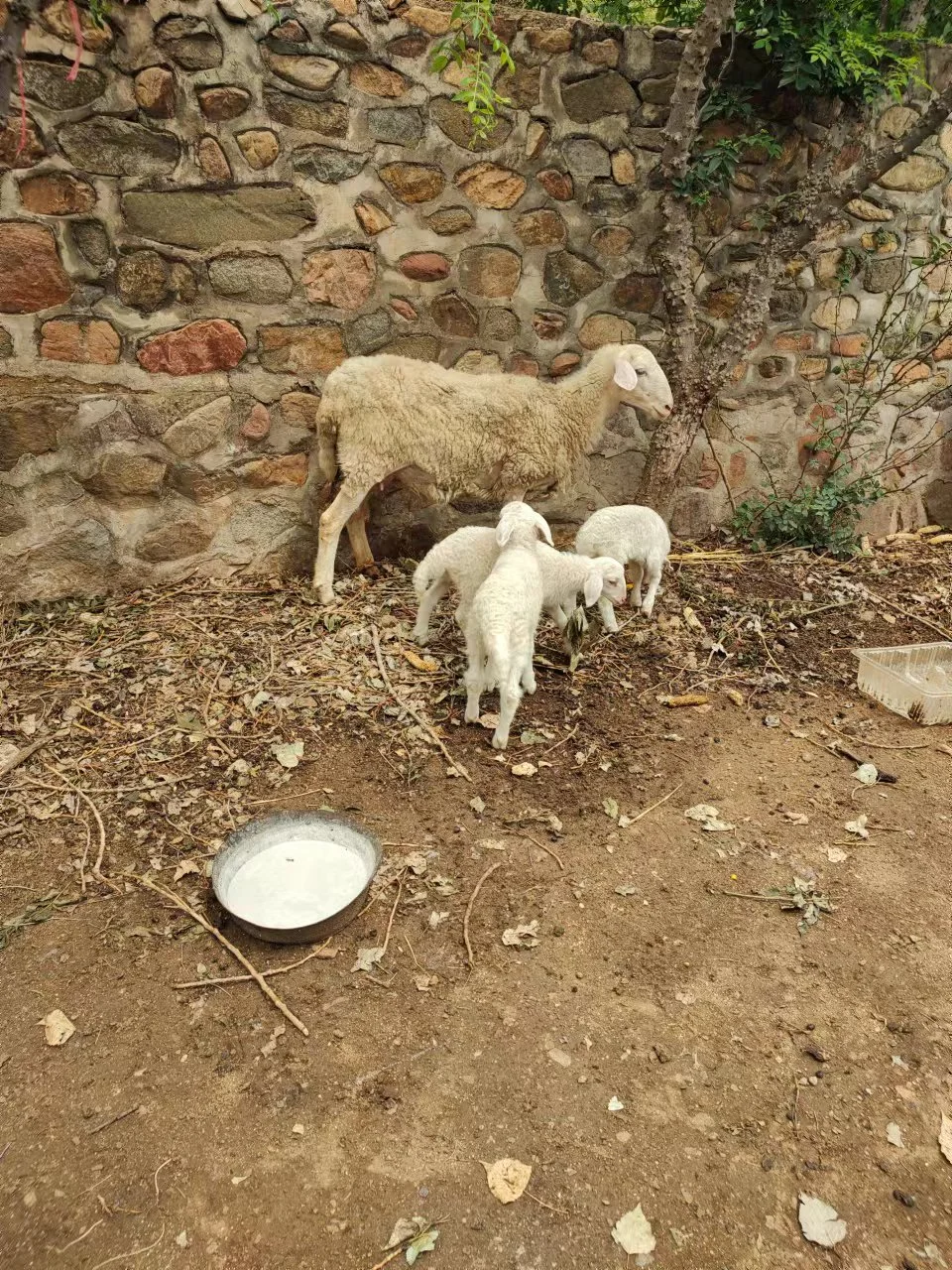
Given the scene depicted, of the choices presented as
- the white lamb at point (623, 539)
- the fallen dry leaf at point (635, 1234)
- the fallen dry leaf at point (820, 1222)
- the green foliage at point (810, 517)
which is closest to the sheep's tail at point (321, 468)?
the white lamb at point (623, 539)

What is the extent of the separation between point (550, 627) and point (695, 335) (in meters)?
1.85

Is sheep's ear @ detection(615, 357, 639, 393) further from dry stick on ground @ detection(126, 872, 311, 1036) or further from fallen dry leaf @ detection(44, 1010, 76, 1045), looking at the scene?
fallen dry leaf @ detection(44, 1010, 76, 1045)

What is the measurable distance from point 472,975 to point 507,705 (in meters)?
1.00

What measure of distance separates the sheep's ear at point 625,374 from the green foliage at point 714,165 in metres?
0.99

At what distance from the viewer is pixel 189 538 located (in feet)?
12.6

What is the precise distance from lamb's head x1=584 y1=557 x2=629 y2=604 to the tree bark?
4.01 feet

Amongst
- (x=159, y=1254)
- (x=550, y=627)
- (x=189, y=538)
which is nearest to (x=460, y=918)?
(x=159, y=1254)

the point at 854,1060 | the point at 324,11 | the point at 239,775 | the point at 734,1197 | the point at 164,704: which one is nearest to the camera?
the point at 734,1197

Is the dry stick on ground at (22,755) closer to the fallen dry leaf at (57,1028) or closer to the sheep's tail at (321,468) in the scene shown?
the fallen dry leaf at (57,1028)

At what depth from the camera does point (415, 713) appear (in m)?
3.09

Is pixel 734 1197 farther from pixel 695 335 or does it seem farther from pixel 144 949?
pixel 695 335

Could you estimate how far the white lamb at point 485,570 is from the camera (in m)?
3.10

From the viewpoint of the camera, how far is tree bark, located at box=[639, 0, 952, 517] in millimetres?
3859

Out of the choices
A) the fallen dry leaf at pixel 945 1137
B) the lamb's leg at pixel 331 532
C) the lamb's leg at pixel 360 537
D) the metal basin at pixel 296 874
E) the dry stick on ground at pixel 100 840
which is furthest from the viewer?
the lamb's leg at pixel 360 537
